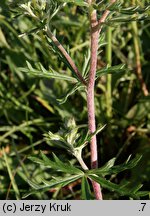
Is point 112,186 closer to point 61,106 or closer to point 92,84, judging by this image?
point 92,84

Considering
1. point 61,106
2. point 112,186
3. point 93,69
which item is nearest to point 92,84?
point 93,69

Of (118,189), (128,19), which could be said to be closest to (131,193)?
(118,189)

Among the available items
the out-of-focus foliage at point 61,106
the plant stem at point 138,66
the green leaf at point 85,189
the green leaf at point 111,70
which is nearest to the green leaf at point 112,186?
the green leaf at point 85,189

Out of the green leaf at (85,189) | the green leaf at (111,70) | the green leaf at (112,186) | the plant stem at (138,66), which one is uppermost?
the green leaf at (111,70)

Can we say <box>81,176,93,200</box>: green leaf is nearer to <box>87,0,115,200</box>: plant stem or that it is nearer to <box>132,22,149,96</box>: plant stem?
<box>87,0,115,200</box>: plant stem

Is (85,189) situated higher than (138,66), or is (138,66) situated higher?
(138,66)

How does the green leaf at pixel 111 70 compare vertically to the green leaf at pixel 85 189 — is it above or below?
above

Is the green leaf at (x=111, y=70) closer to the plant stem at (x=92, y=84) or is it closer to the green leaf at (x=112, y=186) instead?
the plant stem at (x=92, y=84)

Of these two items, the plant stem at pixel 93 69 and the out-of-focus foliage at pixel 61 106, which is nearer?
the plant stem at pixel 93 69

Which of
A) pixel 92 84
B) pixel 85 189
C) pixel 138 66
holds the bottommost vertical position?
pixel 85 189
